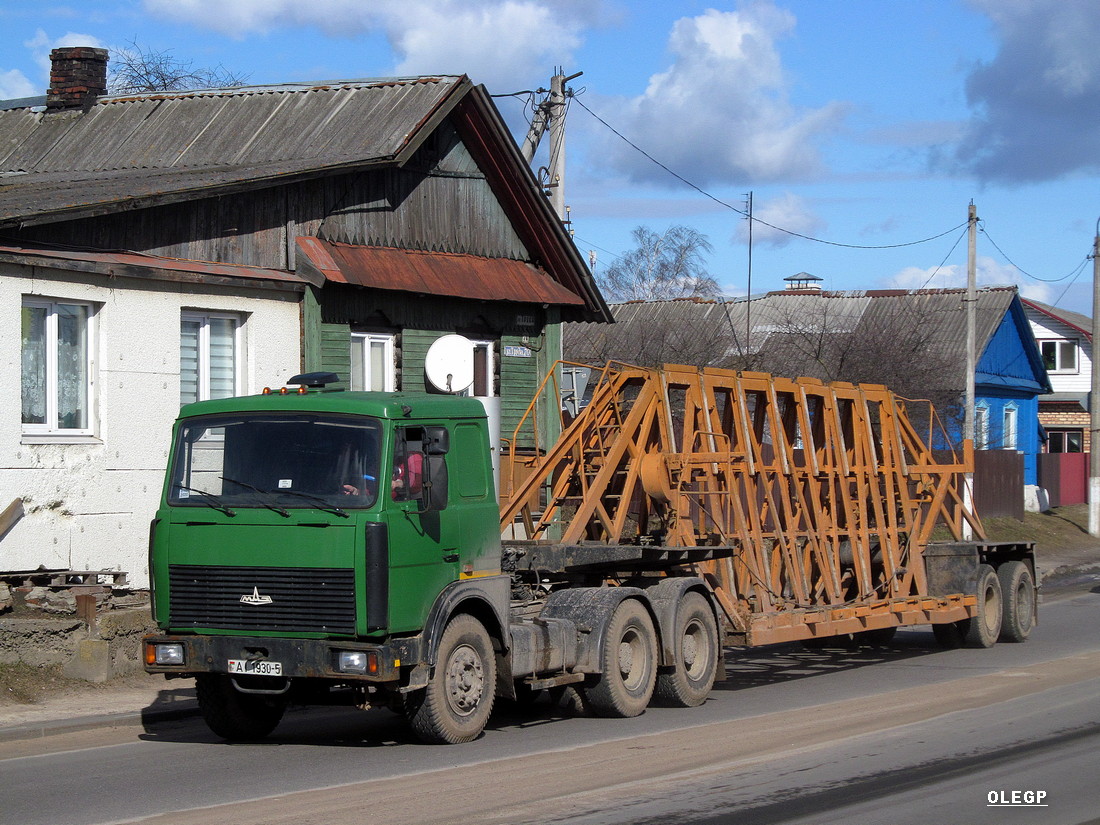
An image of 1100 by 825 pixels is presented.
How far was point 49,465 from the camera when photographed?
13.8 m

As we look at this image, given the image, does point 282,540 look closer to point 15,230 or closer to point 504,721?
point 504,721

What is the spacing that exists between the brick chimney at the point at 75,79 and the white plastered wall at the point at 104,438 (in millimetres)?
7730

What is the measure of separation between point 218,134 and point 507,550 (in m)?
10.4

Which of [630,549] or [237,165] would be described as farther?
[237,165]

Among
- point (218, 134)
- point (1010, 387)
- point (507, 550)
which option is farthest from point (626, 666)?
point (1010, 387)

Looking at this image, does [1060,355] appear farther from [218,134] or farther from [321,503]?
[321,503]

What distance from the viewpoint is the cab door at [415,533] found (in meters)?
9.29

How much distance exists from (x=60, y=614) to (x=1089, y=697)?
9.23m

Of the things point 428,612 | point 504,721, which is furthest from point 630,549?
point 428,612

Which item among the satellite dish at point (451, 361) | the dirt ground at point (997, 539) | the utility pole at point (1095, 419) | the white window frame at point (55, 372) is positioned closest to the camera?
the dirt ground at point (997, 539)

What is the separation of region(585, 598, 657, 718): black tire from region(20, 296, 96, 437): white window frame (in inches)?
251

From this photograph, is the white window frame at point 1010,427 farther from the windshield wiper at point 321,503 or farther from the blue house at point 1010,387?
the windshield wiper at point 321,503

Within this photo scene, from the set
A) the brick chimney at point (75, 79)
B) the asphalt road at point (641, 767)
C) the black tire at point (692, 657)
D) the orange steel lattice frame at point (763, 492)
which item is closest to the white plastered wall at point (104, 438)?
the asphalt road at point (641, 767)

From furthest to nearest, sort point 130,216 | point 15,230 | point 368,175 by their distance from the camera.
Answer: point 368,175, point 130,216, point 15,230
